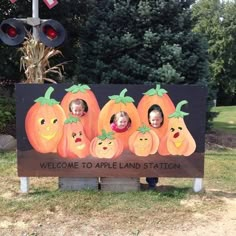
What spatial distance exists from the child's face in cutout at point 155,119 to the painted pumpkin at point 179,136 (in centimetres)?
14

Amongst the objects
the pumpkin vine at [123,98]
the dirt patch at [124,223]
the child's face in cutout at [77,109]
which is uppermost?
the pumpkin vine at [123,98]

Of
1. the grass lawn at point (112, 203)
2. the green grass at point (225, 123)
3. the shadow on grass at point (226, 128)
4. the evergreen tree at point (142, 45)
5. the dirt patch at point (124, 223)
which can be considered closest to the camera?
the dirt patch at point (124, 223)

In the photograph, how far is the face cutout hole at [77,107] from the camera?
581 cm

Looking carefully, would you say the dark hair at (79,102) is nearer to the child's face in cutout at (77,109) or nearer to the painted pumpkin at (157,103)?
the child's face in cutout at (77,109)

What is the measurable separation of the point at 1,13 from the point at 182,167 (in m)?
8.32

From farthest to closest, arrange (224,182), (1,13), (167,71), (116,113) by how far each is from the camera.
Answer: (1,13) → (167,71) → (224,182) → (116,113)

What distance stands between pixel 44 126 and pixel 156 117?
1468 millimetres

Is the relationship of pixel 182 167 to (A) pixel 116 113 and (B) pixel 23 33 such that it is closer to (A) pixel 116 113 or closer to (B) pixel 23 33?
(A) pixel 116 113

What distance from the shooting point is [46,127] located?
5.91 meters

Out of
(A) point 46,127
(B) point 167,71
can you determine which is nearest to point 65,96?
(A) point 46,127

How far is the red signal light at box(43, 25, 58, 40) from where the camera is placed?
25.3ft

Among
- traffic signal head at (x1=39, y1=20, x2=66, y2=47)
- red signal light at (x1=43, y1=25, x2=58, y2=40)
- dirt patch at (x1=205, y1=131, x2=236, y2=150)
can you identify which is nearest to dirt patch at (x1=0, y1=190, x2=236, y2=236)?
traffic signal head at (x1=39, y1=20, x2=66, y2=47)

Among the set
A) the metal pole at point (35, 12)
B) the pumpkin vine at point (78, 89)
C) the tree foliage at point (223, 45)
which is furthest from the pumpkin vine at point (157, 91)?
the tree foliage at point (223, 45)

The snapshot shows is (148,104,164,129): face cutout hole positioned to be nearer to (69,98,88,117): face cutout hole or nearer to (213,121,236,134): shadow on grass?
(69,98,88,117): face cutout hole
